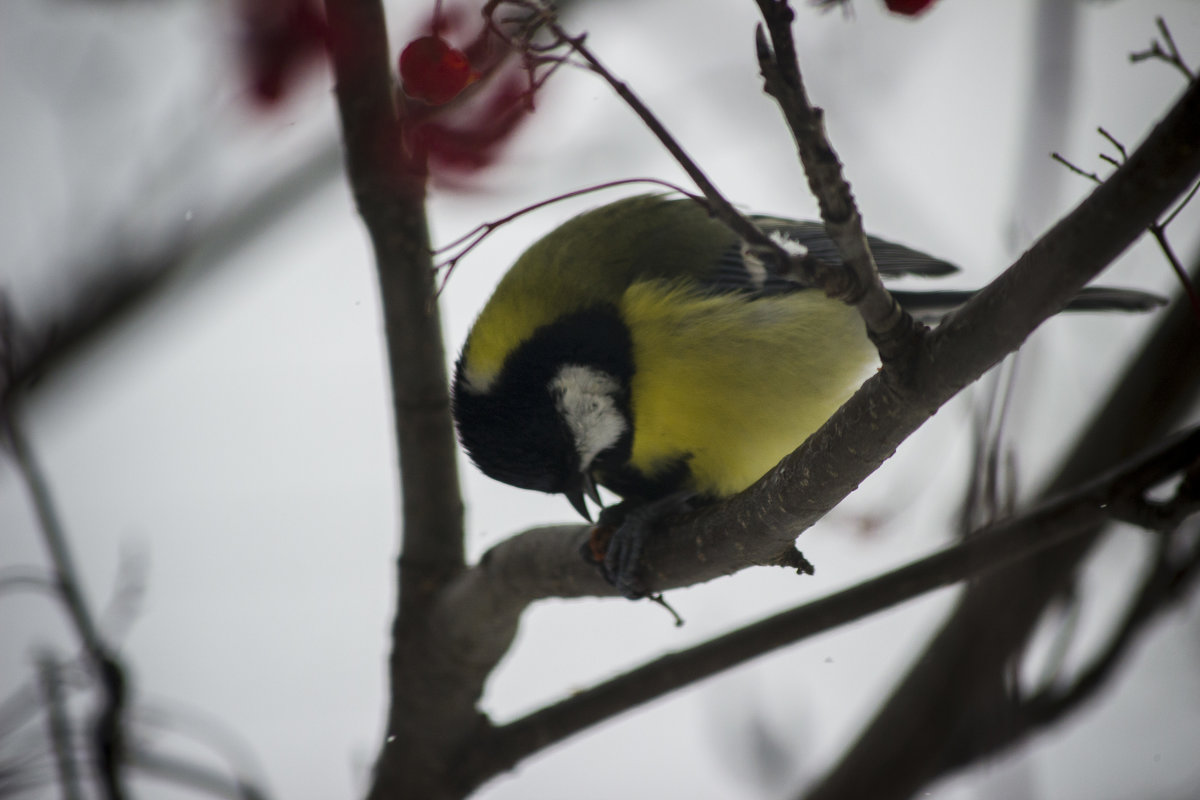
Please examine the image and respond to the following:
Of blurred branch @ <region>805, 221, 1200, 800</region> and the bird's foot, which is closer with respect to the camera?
the bird's foot

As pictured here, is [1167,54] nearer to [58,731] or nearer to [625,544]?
[625,544]

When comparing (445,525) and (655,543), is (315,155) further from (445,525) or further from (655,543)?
(655,543)

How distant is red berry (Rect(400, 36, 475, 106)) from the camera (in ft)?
2.19

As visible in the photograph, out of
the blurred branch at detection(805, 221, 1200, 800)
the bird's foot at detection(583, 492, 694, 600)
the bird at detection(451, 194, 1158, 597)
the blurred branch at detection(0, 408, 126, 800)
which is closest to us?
the blurred branch at detection(0, 408, 126, 800)

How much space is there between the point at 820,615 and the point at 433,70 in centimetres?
59

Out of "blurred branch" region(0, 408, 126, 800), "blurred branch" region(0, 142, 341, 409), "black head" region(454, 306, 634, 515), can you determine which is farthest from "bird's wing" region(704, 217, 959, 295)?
"blurred branch" region(0, 408, 126, 800)

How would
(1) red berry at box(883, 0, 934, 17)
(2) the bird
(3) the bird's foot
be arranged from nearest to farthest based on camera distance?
(1) red berry at box(883, 0, 934, 17) → (3) the bird's foot → (2) the bird

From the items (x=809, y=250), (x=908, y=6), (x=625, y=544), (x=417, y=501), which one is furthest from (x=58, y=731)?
(x=809, y=250)

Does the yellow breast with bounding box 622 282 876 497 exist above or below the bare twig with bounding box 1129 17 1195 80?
above

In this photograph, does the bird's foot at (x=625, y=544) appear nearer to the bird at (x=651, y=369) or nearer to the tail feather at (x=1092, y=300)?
the bird at (x=651, y=369)

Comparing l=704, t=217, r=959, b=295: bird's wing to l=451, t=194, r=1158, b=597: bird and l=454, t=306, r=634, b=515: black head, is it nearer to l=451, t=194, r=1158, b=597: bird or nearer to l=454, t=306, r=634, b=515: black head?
l=451, t=194, r=1158, b=597: bird

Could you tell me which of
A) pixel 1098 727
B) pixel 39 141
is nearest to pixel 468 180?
pixel 39 141

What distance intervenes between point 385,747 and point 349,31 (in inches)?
31.1

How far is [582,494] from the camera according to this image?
1.16 m
